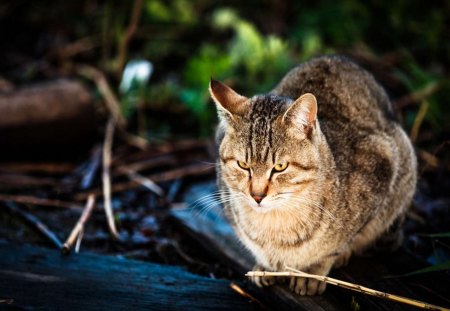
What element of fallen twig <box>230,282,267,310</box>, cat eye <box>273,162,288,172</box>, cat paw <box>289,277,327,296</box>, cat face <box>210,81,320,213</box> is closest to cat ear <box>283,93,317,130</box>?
cat face <box>210,81,320,213</box>

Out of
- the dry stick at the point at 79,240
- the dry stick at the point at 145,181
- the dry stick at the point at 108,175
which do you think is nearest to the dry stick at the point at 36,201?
the dry stick at the point at 108,175

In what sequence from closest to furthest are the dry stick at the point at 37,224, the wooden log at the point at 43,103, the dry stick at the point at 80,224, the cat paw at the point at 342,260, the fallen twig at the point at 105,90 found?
the cat paw at the point at 342,260, the dry stick at the point at 80,224, the dry stick at the point at 37,224, the wooden log at the point at 43,103, the fallen twig at the point at 105,90

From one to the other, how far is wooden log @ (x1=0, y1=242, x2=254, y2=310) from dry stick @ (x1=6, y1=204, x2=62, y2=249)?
0.78 ft

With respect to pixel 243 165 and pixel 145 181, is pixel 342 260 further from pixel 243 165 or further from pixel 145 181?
pixel 145 181

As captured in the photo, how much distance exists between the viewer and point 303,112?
2.66 meters

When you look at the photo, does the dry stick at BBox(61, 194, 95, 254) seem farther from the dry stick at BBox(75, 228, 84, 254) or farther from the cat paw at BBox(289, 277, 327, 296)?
the cat paw at BBox(289, 277, 327, 296)

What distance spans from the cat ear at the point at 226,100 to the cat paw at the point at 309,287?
36.4 inches

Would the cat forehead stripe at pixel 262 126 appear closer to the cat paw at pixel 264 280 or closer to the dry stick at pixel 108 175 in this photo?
the cat paw at pixel 264 280

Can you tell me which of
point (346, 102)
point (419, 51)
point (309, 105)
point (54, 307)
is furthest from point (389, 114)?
point (419, 51)

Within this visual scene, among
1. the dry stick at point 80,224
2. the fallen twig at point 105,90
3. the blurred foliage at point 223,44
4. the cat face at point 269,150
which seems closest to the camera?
the cat face at point 269,150

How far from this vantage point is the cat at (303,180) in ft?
8.94

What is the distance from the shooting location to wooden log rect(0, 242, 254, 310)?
257 cm

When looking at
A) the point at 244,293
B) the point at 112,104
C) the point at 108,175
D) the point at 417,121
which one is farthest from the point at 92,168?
the point at 417,121

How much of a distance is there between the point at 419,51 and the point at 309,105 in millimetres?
4454
